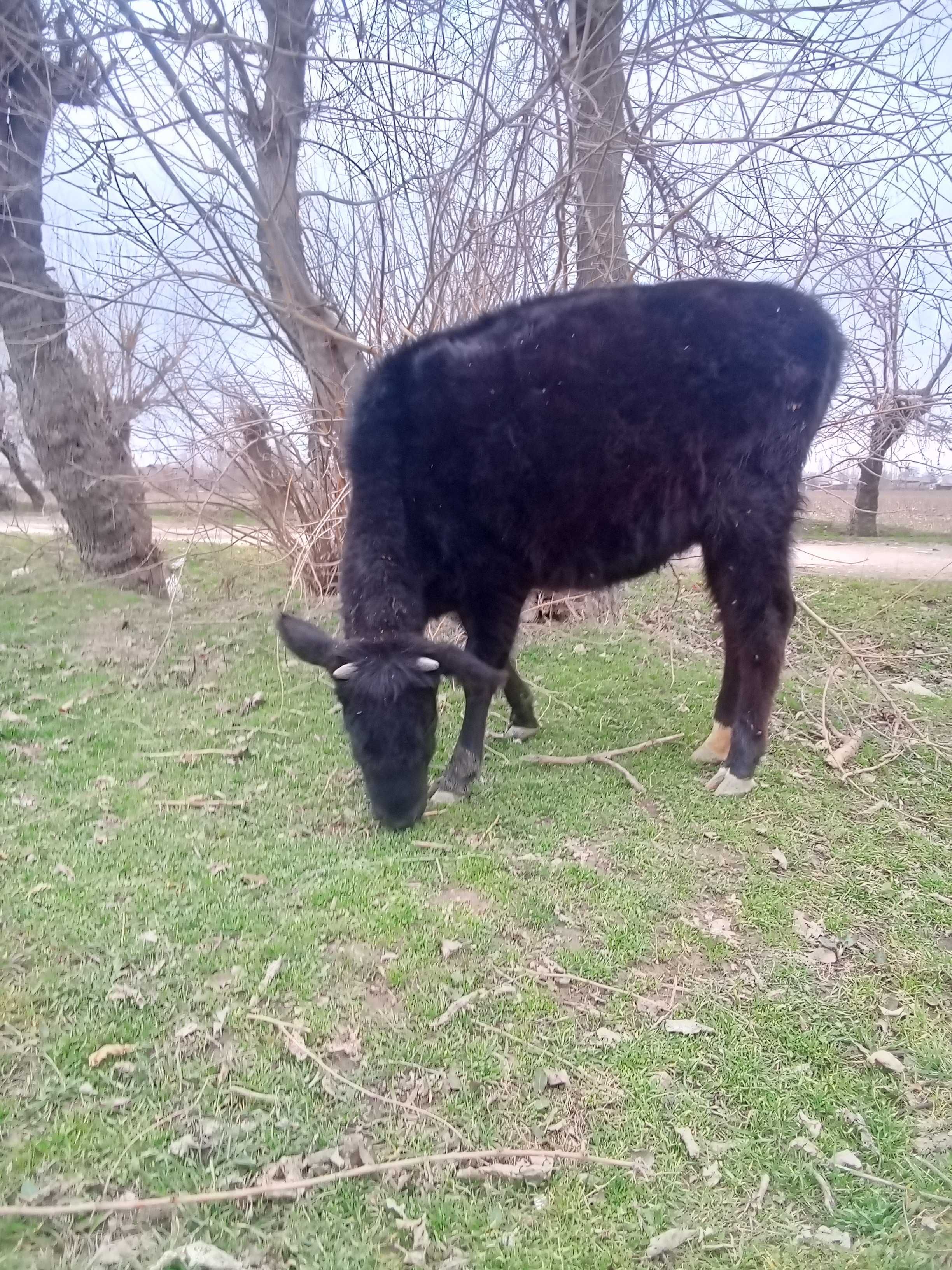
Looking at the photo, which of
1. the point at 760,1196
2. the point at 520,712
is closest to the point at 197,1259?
the point at 760,1196

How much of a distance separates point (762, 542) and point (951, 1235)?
278 centimetres

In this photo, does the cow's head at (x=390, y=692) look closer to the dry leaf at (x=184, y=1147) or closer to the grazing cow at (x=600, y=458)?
the grazing cow at (x=600, y=458)

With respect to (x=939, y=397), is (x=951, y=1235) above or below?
below

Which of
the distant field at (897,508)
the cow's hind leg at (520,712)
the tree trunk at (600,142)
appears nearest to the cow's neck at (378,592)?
the cow's hind leg at (520,712)

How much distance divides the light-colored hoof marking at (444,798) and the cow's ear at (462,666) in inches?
29.6

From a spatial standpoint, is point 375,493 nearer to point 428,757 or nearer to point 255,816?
point 428,757

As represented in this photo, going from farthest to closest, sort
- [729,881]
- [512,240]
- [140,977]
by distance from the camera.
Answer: [512,240], [729,881], [140,977]

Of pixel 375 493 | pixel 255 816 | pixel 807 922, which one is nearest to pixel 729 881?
pixel 807 922

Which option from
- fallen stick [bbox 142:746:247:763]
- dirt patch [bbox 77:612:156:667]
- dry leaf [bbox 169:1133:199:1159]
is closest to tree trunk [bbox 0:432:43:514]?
dirt patch [bbox 77:612:156:667]

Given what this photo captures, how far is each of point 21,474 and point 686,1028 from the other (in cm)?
1403

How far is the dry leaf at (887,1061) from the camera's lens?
241cm

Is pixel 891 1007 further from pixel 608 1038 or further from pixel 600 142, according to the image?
pixel 600 142

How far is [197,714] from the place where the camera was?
498 centimetres

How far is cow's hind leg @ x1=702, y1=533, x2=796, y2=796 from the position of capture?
13.1 ft
